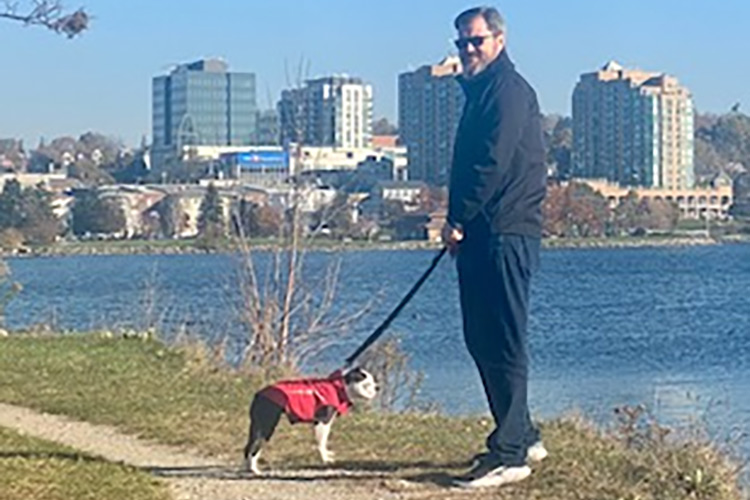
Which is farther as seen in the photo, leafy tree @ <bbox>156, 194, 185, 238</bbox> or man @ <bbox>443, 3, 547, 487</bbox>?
leafy tree @ <bbox>156, 194, 185, 238</bbox>

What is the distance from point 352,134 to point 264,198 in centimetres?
1953

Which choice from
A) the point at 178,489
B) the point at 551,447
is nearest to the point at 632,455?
the point at 551,447

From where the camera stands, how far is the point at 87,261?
7819 centimetres

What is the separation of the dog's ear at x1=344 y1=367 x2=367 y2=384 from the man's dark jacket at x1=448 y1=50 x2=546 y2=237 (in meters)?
1.06

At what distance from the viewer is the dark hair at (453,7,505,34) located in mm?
8250

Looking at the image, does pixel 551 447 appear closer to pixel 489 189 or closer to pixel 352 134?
pixel 489 189

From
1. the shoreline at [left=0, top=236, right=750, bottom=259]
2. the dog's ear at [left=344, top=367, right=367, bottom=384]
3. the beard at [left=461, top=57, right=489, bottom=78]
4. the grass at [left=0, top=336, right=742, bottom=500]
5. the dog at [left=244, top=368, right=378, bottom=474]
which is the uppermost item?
the beard at [left=461, top=57, right=489, bottom=78]

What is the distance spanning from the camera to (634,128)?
12044cm

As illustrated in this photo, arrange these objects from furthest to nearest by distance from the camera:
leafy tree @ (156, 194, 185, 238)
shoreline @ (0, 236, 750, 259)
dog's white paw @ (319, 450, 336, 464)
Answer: leafy tree @ (156, 194, 185, 238) → shoreline @ (0, 236, 750, 259) → dog's white paw @ (319, 450, 336, 464)

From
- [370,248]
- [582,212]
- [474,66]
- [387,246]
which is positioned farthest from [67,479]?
[582,212]

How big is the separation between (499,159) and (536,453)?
1.74 meters

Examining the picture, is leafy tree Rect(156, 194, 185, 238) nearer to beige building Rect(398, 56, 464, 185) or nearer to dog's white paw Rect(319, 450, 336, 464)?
beige building Rect(398, 56, 464, 185)

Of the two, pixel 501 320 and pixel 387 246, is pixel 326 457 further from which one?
pixel 387 246

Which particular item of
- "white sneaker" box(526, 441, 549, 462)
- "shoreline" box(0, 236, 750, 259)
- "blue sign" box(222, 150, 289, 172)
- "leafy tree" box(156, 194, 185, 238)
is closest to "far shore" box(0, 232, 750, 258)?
"shoreline" box(0, 236, 750, 259)
